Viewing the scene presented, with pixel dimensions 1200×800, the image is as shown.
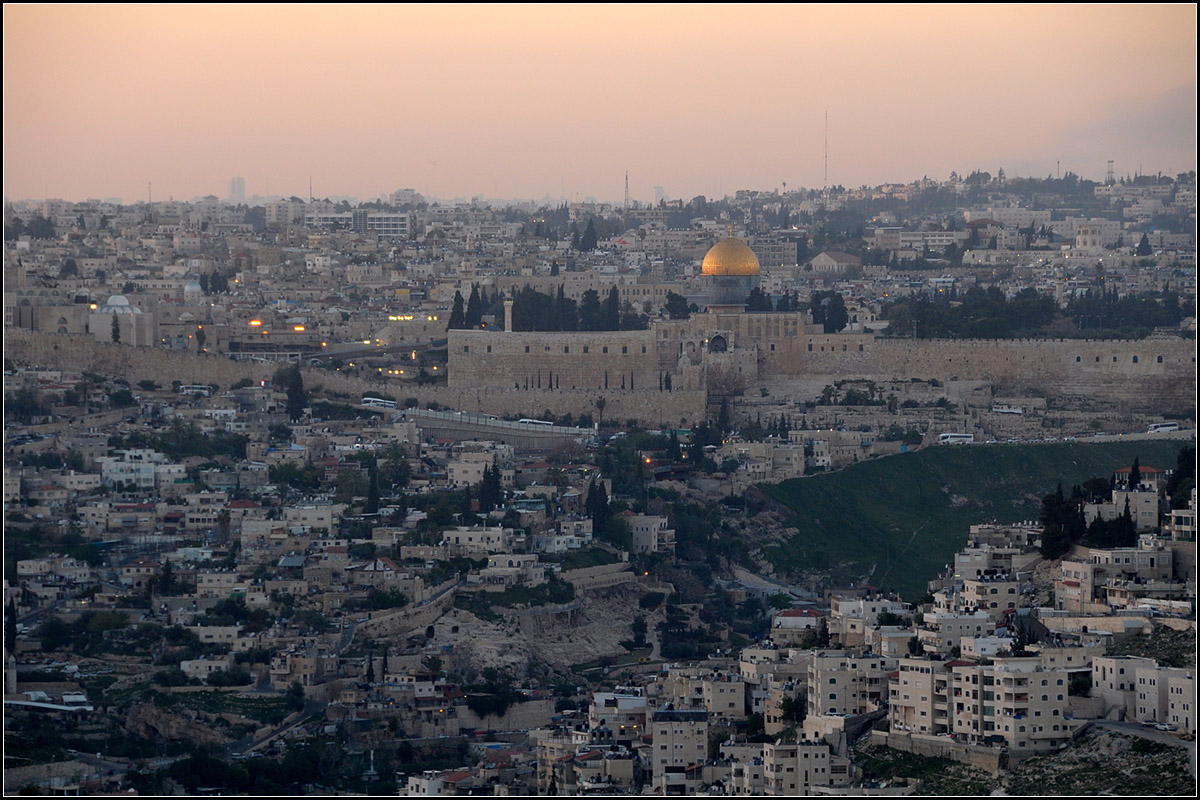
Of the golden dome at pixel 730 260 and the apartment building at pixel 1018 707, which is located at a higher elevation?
the golden dome at pixel 730 260

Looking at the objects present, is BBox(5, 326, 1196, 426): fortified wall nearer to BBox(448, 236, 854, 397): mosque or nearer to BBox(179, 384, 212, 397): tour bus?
BBox(448, 236, 854, 397): mosque

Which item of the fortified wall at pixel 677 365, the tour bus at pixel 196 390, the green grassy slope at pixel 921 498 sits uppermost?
the fortified wall at pixel 677 365

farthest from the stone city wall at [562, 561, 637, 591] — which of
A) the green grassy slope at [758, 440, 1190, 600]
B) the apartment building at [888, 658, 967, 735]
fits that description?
the apartment building at [888, 658, 967, 735]

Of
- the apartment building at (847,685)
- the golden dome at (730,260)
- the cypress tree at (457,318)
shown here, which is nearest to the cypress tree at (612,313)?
the golden dome at (730,260)

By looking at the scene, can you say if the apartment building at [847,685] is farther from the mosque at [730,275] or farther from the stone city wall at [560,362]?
the mosque at [730,275]

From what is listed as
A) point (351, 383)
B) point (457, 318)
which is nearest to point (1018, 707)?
point (351, 383)

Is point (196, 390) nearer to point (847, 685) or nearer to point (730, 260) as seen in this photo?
point (730, 260)
